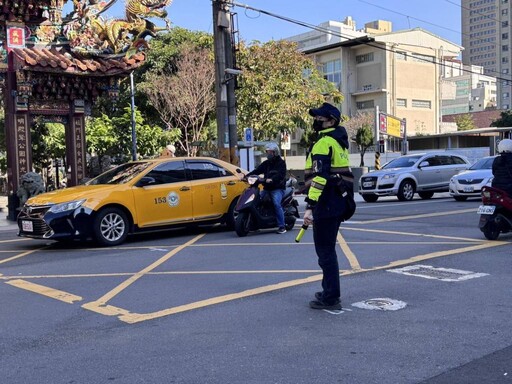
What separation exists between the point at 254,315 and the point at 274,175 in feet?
17.3

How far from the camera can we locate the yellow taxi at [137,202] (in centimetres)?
962

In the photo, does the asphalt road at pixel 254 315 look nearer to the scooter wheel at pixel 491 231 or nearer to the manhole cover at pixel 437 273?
the manhole cover at pixel 437 273

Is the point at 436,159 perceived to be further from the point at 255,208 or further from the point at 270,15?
the point at 255,208

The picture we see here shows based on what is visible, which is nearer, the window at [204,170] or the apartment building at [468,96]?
the window at [204,170]

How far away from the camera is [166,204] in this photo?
10.7 meters

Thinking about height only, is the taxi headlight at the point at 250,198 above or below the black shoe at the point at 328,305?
above

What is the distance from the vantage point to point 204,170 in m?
11.4

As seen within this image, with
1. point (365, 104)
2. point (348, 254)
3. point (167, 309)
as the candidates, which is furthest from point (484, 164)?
point (365, 104)

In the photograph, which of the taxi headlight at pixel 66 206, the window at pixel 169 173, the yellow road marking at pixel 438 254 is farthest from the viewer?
the window at pixel 169 173

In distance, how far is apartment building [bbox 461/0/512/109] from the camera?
132125mm

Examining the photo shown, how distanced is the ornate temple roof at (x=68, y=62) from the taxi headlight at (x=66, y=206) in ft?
23.2

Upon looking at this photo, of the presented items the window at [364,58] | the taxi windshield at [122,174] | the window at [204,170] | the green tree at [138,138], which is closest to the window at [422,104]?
the window at [364,58]

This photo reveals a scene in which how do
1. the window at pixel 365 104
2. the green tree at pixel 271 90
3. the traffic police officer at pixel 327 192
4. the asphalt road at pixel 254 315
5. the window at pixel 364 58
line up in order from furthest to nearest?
the window at pixel 365 104 → the window at pixel 364 58 → the green tree at pixel 271 90 → the traffic police officer at pixel 327 192 → the asphalt road at pixel 254 315

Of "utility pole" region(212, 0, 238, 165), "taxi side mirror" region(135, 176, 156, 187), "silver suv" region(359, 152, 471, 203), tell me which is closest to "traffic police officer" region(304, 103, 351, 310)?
"taxi side mirror" region(135, 176, 156, 187)
